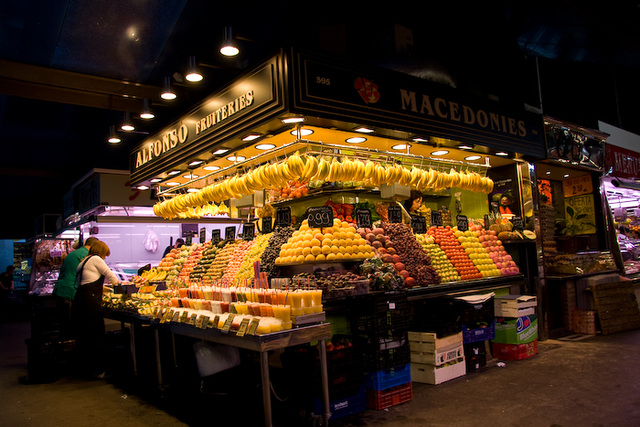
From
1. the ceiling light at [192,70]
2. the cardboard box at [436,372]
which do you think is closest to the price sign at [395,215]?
the cardboard box at [436,372]

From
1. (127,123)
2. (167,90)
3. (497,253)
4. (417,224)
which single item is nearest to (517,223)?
(497,253)

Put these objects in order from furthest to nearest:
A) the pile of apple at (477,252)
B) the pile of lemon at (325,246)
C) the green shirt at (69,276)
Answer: the green shirt at (69,276), the pile of apple at (477,252), the pile of lemon at (325,246)

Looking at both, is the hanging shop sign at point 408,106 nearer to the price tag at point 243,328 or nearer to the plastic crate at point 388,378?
the price tag at point 243,328

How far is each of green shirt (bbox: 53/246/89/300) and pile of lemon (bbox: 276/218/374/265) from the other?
3841 mm

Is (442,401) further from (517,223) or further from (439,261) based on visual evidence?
(517,223)

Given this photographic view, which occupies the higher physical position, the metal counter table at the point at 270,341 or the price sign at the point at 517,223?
the price sign at the point at 517,223

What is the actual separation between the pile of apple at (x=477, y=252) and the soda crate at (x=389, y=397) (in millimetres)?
2543

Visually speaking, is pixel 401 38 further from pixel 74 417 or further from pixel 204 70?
pixel 74 417

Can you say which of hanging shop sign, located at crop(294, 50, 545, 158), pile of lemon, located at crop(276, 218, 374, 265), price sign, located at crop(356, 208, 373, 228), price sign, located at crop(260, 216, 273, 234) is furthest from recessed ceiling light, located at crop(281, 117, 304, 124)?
price sign, located at crop(260, 216, 273, 234)

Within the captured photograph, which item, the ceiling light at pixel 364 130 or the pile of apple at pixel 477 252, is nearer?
the ceiling light at pixel 364 130

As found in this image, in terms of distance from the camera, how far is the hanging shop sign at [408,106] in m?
4.79

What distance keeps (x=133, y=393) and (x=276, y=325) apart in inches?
120

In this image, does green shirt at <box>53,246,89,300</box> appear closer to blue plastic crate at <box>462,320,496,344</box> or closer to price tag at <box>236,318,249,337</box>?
price tag at <box>236,318,249,337</box>

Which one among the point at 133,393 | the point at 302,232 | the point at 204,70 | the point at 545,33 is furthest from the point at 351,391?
the point at 545,33
